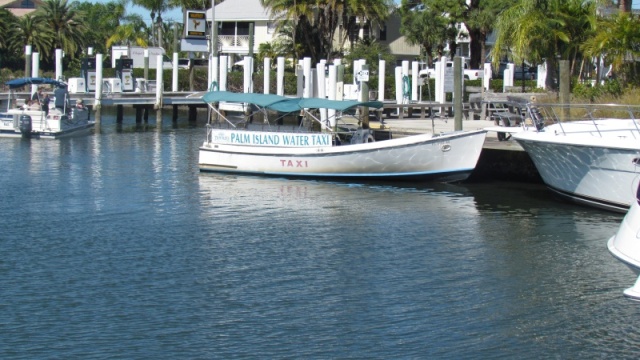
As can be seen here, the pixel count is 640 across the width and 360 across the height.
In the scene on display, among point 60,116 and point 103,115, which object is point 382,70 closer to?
point 60,116

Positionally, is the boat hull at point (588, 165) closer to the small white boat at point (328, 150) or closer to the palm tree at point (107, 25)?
the small white boat at point (328, 150)

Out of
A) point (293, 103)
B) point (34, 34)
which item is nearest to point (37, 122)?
point (293, 103)

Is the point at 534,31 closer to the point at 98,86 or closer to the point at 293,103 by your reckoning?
the point at 293,103

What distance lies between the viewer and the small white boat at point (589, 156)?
22719mm

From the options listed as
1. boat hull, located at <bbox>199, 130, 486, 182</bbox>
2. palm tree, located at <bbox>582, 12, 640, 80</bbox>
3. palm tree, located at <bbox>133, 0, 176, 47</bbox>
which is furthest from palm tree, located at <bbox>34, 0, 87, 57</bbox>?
palm tree, located at <bbox>582, 12, 640, 80</bbox>

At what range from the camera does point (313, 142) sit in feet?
95.6

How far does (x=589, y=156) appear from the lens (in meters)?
23.5

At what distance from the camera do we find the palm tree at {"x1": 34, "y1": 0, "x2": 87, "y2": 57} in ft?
251

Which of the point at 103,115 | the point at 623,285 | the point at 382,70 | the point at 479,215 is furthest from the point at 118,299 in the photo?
the point at 103,115

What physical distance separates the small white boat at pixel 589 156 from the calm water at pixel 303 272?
625 millimetres

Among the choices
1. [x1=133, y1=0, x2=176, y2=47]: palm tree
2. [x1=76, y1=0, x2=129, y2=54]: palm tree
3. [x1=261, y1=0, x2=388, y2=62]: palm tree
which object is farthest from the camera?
[x1=76, y1=0, x2=129, y2=54]: palm tree

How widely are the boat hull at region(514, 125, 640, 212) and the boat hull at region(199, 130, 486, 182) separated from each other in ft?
8.41

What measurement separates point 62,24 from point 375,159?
5475 centimetres

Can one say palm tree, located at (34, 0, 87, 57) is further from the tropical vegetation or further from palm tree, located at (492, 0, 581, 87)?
palm tree, located at (492, 0, 581, 87)
